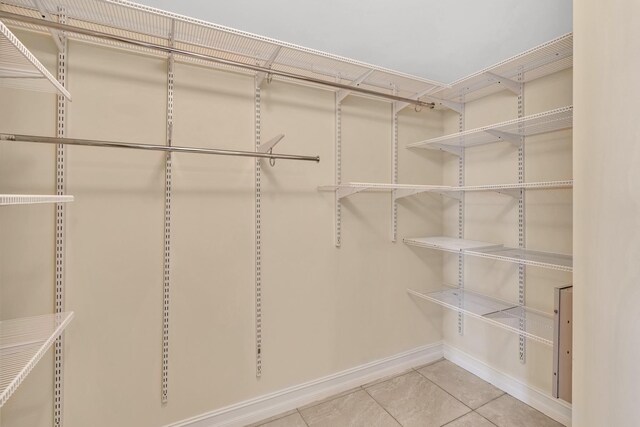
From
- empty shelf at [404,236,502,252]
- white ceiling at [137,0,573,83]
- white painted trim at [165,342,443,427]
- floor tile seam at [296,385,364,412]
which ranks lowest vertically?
floor tile seam at [296,385,364,412]

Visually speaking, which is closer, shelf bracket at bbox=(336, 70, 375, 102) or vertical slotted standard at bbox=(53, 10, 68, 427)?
vertical slotted standard at bbox=(53, 10, 68, 427)

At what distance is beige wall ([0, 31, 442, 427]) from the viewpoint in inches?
53.7

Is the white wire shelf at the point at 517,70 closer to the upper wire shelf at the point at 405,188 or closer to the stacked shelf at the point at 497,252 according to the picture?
the upper wire shelf at the point at 405,188

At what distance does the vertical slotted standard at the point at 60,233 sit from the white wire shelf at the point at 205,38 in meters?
0.15

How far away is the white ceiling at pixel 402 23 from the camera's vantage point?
149 centimetres

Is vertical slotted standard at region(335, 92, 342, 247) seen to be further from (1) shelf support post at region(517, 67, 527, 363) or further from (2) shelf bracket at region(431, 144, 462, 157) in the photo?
(1) shelf support post at region(517, 67, 527, 363)

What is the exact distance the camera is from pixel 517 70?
184cm

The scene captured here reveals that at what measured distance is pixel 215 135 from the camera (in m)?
1.70

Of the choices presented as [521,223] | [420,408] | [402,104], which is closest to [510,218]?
[521,223]

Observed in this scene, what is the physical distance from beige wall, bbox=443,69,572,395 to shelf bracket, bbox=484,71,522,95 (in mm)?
57

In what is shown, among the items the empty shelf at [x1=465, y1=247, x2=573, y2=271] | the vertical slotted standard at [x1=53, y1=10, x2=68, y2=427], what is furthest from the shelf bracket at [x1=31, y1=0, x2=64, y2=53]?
the empty shelf at [x1=465, y1=247, x2=573, y2=271]

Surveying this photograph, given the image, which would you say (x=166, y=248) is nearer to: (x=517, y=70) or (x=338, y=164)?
(x=338, y=164)

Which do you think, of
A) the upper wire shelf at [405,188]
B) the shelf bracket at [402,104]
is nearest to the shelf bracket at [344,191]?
the upper wire shelf at [405,188]

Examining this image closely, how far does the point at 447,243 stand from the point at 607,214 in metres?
1.42
